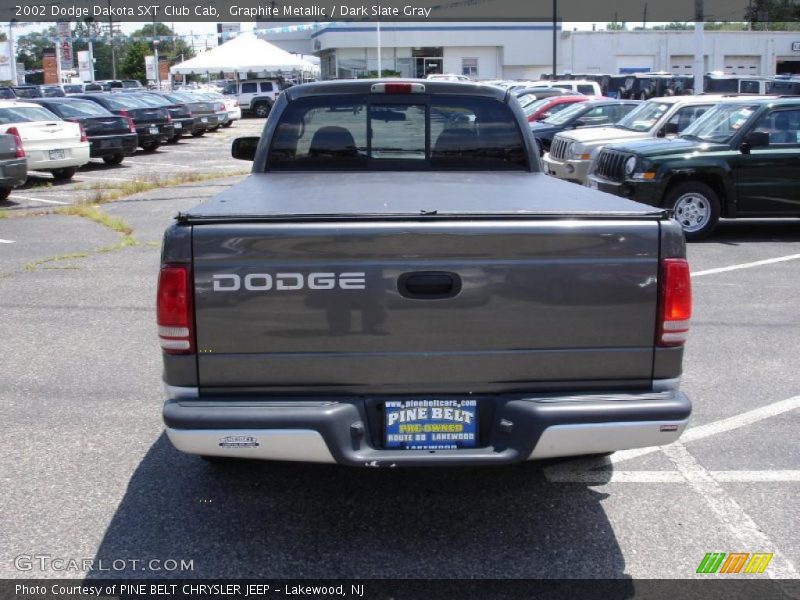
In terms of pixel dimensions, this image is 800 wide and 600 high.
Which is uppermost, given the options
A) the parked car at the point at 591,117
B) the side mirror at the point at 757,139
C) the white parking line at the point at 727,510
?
the parked car at the point at 591,117

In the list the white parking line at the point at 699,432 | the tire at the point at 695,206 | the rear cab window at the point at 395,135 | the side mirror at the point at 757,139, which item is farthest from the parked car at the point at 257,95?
the white parking line at the point at 699,432

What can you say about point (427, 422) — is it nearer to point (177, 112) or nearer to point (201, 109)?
point (177, 112)

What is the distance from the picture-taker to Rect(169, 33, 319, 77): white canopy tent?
145ft

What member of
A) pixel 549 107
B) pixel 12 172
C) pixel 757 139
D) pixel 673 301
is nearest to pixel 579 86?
pixel 549 107

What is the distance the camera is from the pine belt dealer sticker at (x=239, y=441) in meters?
Answer: 3.65

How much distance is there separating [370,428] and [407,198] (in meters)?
1.15

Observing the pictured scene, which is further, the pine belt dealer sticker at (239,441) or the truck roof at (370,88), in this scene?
the truck roof at (370,88)

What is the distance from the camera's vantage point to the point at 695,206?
12227 mm

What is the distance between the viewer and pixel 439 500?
4586 millimetres

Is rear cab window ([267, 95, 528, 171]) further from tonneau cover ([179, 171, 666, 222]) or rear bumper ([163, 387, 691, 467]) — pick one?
rear bumper ([163, 387, 691, 467])

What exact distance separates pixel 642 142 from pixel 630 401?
992 cm

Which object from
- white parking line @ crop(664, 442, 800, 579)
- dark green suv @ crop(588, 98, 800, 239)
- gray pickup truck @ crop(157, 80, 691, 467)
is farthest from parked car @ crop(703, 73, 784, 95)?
gray pickup truck @ crop(157, 80, 691, 467)

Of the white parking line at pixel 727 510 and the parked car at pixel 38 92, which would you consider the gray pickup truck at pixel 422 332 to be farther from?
the parked car at pixel 38 92

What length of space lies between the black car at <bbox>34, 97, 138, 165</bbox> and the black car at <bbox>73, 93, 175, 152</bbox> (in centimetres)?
287
